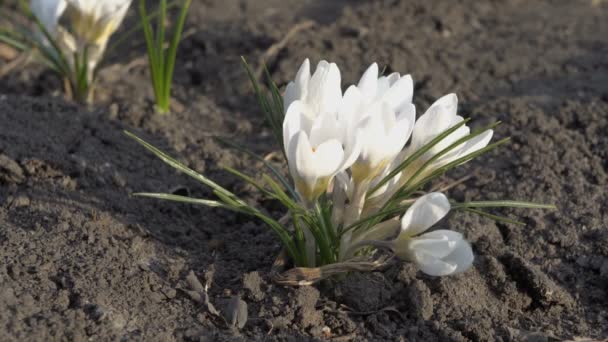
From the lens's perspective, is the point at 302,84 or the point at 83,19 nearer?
the point at 302,84

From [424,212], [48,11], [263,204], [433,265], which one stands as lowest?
[263,204]

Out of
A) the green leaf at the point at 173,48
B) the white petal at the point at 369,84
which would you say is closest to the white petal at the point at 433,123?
the white petal at the point at 369,84

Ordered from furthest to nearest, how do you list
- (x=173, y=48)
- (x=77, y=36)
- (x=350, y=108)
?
(x=77, y=36) < (x=173, y=48) < (x=350, y=108)

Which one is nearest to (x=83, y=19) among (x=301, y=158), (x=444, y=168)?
(x=301, y=158)

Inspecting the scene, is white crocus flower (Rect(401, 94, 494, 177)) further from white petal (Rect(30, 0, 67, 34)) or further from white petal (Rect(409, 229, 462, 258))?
white petal (Rect(30, 0, 67, 34))

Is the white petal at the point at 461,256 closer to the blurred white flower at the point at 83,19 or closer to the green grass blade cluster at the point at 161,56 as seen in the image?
the green grass blade cluster at the point at 161,56

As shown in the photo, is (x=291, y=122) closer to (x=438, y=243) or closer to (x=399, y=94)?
(x=399, y=94)

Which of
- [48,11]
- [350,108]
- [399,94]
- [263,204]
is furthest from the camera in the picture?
[48,11]
